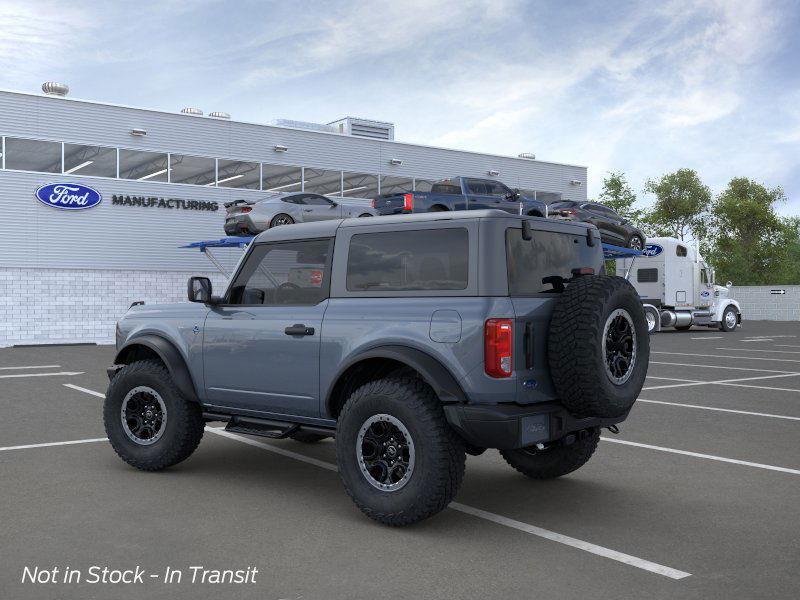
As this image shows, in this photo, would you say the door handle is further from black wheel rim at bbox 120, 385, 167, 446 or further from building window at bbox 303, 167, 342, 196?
building window at bbox 303, 167, 342, 196

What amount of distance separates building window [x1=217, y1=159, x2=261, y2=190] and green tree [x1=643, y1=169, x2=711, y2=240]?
44505mm

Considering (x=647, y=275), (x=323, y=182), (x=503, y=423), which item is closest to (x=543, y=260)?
(x=503, y=423)

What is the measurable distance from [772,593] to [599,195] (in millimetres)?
64942

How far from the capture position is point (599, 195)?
6669 cm

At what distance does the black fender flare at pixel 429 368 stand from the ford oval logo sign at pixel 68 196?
2442 cm

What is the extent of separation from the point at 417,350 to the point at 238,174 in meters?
26.6

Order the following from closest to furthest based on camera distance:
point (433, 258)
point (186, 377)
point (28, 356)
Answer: point (433, 258) < point (186, 377) < point (28, 356)

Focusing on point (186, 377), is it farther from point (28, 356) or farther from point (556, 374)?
point (28, 356)

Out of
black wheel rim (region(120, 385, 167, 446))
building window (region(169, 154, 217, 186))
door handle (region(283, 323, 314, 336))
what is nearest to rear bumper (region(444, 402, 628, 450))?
door handle (region(283, 323, 314, 336))

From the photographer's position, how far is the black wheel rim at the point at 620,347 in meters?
5.35

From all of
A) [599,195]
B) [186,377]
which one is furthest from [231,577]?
[599,195]

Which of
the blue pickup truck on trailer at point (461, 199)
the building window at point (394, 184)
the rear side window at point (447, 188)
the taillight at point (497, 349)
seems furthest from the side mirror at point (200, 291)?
the building window at point (394, 184)

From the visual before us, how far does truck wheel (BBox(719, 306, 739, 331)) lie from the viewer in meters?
32.6

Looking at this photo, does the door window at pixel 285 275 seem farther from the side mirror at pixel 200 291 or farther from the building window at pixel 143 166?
the building window at pixel 143 166
